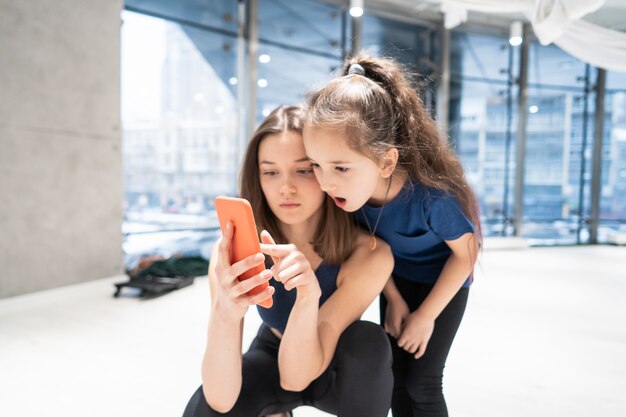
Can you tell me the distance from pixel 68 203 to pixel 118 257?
71cm

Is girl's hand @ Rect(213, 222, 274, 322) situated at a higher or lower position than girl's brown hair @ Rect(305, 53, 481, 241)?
lower

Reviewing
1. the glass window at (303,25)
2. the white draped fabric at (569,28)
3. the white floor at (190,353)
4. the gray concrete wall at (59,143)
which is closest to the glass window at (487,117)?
the glass window at (303,25)

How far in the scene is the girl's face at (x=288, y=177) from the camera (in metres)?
1.10

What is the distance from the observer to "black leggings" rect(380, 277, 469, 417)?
51.3 inches

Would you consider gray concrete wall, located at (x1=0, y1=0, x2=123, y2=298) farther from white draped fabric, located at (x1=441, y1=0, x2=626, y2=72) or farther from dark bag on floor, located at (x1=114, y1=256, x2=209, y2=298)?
white draped fabric, located at (x1=441, y1=0, x2=626, y2=72)

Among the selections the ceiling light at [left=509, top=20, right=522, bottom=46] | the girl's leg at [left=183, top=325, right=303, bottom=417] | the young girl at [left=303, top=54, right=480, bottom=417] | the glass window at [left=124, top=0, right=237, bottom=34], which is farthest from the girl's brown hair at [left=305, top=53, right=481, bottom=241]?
the ceiling light at [left=509, top=20, right=522, bottom=46]

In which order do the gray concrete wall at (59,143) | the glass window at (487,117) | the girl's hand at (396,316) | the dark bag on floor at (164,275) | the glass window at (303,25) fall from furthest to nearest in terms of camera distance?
the glass window at (487,117)
the glass window at (303,25)
the dark bag on floor at (164,275)
the gray concrete wall at (59,143)
the girl's hand at (396,316)

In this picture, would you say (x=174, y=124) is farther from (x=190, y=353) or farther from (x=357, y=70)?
(x=357, y=70)

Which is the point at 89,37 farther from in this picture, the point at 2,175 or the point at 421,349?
the point at 421,349

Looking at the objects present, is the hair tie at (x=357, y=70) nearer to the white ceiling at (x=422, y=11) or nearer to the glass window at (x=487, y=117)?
the white ceiling at (x=422, y=11)

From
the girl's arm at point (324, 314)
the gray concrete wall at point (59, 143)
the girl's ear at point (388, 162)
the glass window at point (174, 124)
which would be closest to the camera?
the girl's arm at point (324, 314)

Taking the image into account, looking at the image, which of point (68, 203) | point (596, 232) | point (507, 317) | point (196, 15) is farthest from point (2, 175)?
point (596, 232)

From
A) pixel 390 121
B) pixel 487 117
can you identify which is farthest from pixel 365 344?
pixel 487 117

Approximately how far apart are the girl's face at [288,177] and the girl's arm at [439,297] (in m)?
0.47
